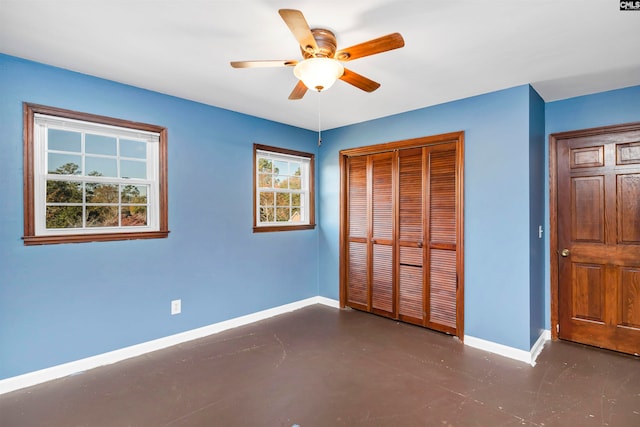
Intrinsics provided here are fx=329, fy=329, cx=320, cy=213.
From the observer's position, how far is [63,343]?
2598 millimetres

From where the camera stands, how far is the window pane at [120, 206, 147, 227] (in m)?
3.01

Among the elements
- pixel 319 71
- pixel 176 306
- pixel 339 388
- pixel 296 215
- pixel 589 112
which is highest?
pixel 589 112

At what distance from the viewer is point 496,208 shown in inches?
122

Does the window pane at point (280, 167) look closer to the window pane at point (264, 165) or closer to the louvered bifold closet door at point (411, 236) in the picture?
the window pane at point (264, 165)

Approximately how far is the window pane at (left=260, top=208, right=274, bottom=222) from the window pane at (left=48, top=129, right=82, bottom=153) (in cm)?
196

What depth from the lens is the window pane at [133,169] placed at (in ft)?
9.79

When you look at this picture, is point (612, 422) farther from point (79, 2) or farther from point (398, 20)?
point (79, 2)

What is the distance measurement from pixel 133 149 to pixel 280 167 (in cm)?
177

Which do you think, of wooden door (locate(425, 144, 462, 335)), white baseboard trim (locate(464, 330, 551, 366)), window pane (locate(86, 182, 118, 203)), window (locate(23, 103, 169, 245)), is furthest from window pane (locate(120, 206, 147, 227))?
white baseboard trim (locate(464, 330, 551, 366))

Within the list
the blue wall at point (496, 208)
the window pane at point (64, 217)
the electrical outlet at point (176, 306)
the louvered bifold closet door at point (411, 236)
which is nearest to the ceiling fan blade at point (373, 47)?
the blue wall at point (496, 208)

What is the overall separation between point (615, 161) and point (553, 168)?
470mm

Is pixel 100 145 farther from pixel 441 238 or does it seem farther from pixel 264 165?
pixel 441 238

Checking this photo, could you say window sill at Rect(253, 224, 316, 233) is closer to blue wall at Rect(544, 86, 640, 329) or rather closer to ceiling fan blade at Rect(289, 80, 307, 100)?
ceiling fan blade at Rect(289, 80, 307, 100)

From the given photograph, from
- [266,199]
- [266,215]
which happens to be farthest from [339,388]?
[266,199]
